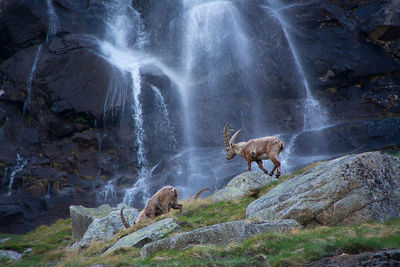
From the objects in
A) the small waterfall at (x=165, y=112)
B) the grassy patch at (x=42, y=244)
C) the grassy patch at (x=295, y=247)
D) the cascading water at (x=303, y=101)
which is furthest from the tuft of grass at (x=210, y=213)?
the small waterfall at (x=165, y=112)

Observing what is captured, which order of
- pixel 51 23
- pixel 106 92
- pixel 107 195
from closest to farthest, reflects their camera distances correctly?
1. pixel 107 195
2. pixel 106 92
3. pixel 51 23

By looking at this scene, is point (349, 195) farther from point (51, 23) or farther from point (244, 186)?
point (51, 23)

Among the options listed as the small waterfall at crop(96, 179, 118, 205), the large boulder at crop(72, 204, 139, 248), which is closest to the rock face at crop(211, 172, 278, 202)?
the large boulder at crop(72, 204, 139, 248)

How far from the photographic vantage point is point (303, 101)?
31.8 metres

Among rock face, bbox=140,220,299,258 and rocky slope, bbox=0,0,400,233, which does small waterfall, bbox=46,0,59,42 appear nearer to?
rocky slope, bbox=0,0,400,233

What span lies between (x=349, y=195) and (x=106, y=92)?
81.7ft

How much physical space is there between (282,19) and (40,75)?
20467mm

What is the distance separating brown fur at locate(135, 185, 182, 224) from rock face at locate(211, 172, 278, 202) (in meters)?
1.70

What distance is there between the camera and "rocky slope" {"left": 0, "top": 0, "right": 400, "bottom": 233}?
27.9 m

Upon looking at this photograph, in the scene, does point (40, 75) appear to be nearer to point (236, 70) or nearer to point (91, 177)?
point (91, 177)

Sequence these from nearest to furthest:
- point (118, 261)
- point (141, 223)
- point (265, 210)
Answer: point (118, 261)
point (265, 210)
point (141, 223)

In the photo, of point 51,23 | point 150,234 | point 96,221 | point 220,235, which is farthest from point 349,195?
point 51,23

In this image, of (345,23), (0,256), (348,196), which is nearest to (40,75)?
(0,256)

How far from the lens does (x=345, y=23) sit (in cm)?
3378
